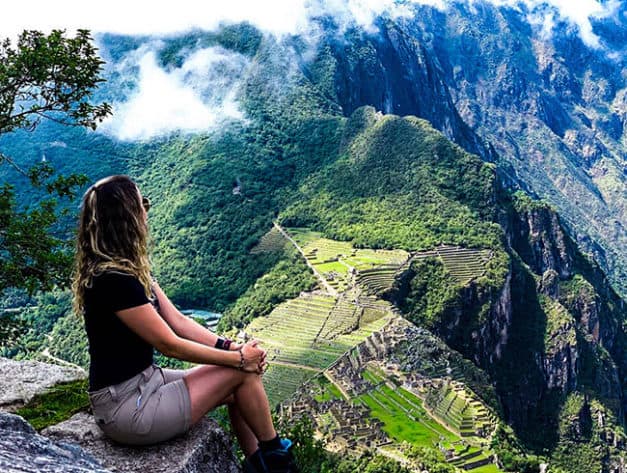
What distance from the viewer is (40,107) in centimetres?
960

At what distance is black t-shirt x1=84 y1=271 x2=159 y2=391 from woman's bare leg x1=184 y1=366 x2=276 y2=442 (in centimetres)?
47

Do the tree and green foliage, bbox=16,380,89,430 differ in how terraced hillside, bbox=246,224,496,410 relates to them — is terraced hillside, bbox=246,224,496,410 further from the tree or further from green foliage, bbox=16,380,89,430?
green foliage, bbox=16,380,89,430

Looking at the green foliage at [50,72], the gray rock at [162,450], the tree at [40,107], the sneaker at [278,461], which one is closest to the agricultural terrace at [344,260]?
the tree at [40,107]

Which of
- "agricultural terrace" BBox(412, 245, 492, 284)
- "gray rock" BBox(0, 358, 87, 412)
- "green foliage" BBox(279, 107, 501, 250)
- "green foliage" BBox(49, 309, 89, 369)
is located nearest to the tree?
"gray rock" BBox(0, 358, 87, 412)

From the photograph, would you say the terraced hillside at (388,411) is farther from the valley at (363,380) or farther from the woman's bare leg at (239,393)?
the woman's bare leg at (239,393)

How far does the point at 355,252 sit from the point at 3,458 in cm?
5261

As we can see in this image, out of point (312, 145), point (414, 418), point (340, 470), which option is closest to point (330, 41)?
point (312, 145)

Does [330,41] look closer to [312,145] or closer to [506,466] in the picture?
[312,145]

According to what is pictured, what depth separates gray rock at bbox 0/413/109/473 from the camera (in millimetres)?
4012

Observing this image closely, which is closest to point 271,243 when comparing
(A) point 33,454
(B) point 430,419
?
(B) point 430,419

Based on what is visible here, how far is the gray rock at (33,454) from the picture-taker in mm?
4012

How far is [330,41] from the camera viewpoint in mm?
109688

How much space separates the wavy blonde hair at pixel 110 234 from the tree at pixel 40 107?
214 inches

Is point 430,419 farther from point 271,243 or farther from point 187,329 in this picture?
point 187,329
